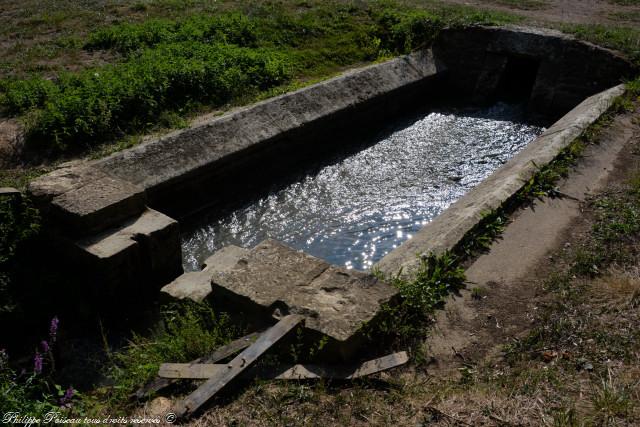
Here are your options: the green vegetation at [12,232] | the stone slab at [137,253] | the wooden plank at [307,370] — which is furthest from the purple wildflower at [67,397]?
the green vegetation at [12,232]

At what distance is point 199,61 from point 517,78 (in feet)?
21.9

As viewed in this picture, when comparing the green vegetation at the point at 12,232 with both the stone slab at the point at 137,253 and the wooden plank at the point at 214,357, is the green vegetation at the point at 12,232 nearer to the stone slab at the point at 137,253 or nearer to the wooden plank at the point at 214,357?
the stone slab at the point at 137,253

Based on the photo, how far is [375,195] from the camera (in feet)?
26.0

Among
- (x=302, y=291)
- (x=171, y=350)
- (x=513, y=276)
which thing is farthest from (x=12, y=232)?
(x=513, y=276)

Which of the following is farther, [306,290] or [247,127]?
[247,127]

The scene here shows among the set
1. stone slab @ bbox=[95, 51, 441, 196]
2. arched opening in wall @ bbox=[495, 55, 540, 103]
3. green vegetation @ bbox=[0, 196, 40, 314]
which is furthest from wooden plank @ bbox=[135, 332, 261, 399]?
arched opening in wall @ bbox=[495, 55, 540, 103]

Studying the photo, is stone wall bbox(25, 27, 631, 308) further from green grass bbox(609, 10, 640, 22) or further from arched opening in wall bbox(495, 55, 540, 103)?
green grass bbox(609, 10, 640, 22)

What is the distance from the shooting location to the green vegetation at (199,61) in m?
7.52

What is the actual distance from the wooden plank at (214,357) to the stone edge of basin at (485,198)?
1.38m

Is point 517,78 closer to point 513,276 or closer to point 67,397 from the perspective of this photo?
point 513,276

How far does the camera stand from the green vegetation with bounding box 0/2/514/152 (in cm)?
752

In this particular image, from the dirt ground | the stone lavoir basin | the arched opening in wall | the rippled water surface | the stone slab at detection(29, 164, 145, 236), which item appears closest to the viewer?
the dirt ground

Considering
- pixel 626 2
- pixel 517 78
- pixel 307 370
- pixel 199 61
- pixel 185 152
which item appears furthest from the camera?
pixel 626 2

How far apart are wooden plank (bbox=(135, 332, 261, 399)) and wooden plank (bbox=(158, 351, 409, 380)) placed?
0.06 m
